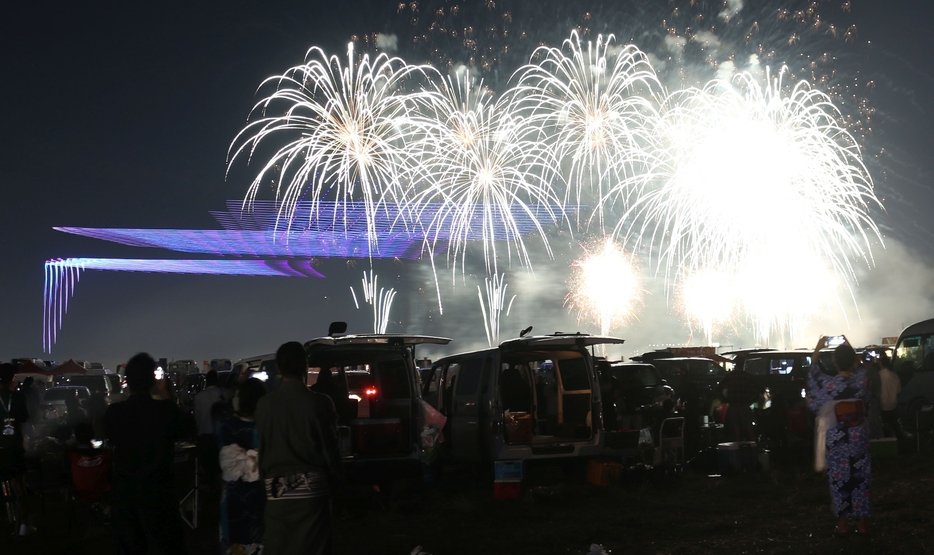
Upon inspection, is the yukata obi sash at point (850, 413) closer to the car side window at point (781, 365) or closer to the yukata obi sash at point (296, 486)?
the yukata obi sash at point (296, 486)

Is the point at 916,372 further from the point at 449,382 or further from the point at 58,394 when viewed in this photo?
the point at 58,394

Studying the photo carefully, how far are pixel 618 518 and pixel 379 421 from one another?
316 centimetres

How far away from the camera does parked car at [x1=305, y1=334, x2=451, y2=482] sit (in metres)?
10.1

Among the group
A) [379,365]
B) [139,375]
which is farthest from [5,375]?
[139,375]

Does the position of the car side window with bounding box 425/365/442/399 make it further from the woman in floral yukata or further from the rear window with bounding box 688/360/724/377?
the rear window with bounding box 688/360/724/377

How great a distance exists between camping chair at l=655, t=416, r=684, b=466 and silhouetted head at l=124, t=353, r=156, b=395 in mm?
8017

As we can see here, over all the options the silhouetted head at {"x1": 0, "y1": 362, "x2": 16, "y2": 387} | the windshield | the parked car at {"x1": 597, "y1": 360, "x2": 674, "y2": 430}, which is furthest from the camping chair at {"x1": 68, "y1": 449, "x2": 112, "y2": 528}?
the windshield

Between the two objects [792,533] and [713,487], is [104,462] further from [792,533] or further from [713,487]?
[713,487]

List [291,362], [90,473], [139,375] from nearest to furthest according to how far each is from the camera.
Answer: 1. [291,362]
2. [139,375]
3. [90,473]

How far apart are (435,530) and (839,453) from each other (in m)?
4.08

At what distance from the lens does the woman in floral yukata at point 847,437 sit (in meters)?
7.50

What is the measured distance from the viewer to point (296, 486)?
4.68 meters

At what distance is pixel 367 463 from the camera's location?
10.1 m

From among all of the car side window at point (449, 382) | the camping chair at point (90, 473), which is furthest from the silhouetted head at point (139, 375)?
the car side window at point (449, 382)
